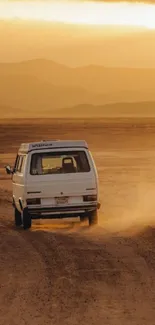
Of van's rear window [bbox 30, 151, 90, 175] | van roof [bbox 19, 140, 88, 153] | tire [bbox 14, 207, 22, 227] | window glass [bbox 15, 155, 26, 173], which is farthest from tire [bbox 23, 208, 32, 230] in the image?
van roof [bbox 19, 140, 88, 153]

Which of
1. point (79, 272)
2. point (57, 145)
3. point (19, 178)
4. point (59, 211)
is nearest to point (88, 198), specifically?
point (59, 211)

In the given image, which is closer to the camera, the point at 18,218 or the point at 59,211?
the point at 59,211

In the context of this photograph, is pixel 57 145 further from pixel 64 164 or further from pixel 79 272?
pixel 79 272

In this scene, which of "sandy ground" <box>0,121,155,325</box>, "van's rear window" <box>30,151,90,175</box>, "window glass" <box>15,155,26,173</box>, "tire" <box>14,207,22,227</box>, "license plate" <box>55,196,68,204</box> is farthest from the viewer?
"tire" <box>14,207,22,227</box>

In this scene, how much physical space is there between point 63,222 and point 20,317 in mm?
14125

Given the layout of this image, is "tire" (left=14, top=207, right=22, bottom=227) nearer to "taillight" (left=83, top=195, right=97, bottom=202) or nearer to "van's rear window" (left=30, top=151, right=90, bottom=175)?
"van's rear window" (left=30, top=151, right=90, bottom=175)

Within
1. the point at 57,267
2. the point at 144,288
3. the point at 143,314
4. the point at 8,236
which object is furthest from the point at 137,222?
the point at 143,314

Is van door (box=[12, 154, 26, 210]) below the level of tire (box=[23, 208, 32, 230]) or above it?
above

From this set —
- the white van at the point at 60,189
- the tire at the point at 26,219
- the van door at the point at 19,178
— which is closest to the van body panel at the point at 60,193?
the white van at the point at 60,189

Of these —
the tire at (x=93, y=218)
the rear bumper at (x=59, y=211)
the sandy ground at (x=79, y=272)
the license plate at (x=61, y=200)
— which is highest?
the license plate at (x=61, y=200)

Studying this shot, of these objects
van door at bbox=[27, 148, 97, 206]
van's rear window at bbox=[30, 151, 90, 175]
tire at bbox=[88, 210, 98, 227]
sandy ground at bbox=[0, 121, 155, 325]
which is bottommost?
sandy ground at bbox=[0, 121, 155, 325]

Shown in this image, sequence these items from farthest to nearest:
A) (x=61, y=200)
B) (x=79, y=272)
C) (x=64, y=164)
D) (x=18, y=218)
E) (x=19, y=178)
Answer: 1. (x=18, y=218)
2. (x=19, y=178)
3. (x=64, y=164)
4. (x=61, y=200)
5. (x=79, y=272)

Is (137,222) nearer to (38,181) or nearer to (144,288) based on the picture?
(38,181)

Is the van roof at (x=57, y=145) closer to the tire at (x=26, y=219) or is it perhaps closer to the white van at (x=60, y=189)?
the white van at (x=60, y=189)
